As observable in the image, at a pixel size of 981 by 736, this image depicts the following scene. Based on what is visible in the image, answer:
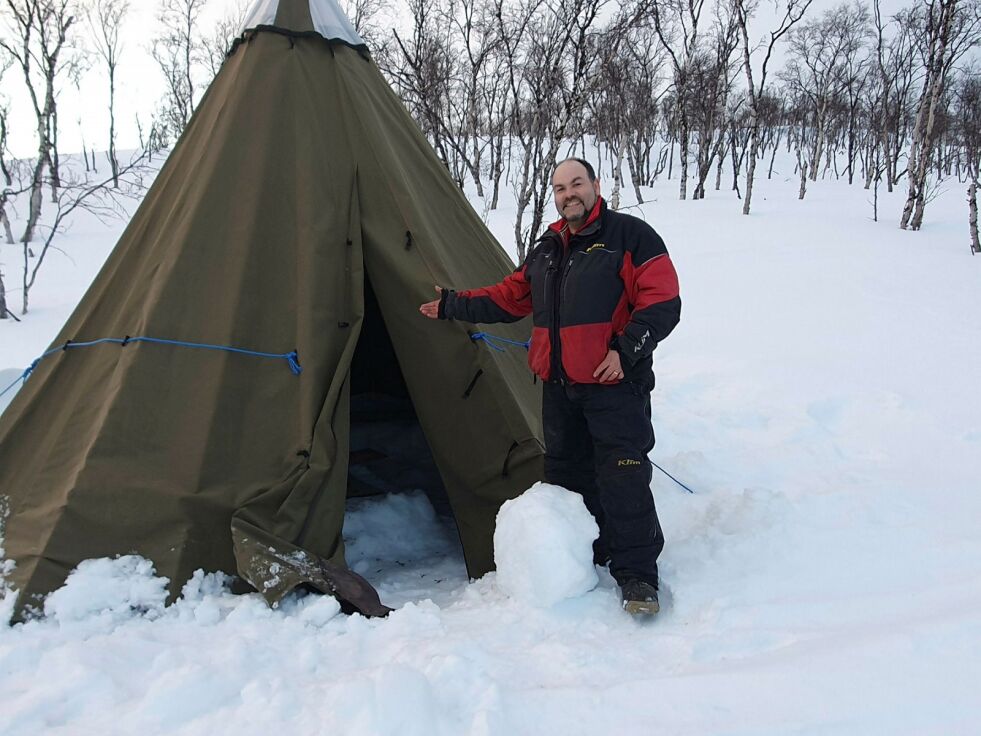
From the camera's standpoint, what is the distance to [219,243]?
2977 mm

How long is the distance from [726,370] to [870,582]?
351 cm

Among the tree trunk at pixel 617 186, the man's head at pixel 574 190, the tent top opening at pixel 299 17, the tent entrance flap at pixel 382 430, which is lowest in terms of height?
the tent entrance flap at pixel 382 430

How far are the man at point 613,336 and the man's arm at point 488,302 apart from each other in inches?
10.2

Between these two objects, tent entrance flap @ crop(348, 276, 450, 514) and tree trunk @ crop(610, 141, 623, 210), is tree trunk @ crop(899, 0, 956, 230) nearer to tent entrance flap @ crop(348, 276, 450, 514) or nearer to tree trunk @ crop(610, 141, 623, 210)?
tree trunk @ crop(610, 141, 623, 210)

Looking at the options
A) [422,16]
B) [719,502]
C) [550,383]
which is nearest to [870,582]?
[719,502]

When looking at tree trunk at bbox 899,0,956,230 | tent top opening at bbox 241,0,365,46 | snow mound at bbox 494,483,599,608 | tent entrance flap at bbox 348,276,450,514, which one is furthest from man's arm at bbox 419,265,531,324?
tree trunk at bbox 899,0,956,230

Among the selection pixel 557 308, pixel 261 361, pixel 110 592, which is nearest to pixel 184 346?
pixel 261 361

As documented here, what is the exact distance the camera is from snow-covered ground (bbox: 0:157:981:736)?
5.67 feet

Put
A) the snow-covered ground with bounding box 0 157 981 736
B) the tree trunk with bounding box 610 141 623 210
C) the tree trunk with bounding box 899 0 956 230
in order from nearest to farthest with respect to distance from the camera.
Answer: the snow-covered ground with bounding box 0 157 981 736 < the tree trunk with bounding box 899 0 956 230 < the tree trunk with bounding box 610 141 623 210

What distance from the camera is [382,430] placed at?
4977 mm

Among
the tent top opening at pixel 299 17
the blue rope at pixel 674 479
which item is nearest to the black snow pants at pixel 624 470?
the blue rope at pixel 674 479

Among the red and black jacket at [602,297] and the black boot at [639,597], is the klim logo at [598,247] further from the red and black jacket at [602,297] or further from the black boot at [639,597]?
the black boot at [639,597]

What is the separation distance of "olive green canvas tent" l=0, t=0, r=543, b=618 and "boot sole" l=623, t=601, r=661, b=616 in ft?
2.57

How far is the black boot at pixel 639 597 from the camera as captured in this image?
231 cm
